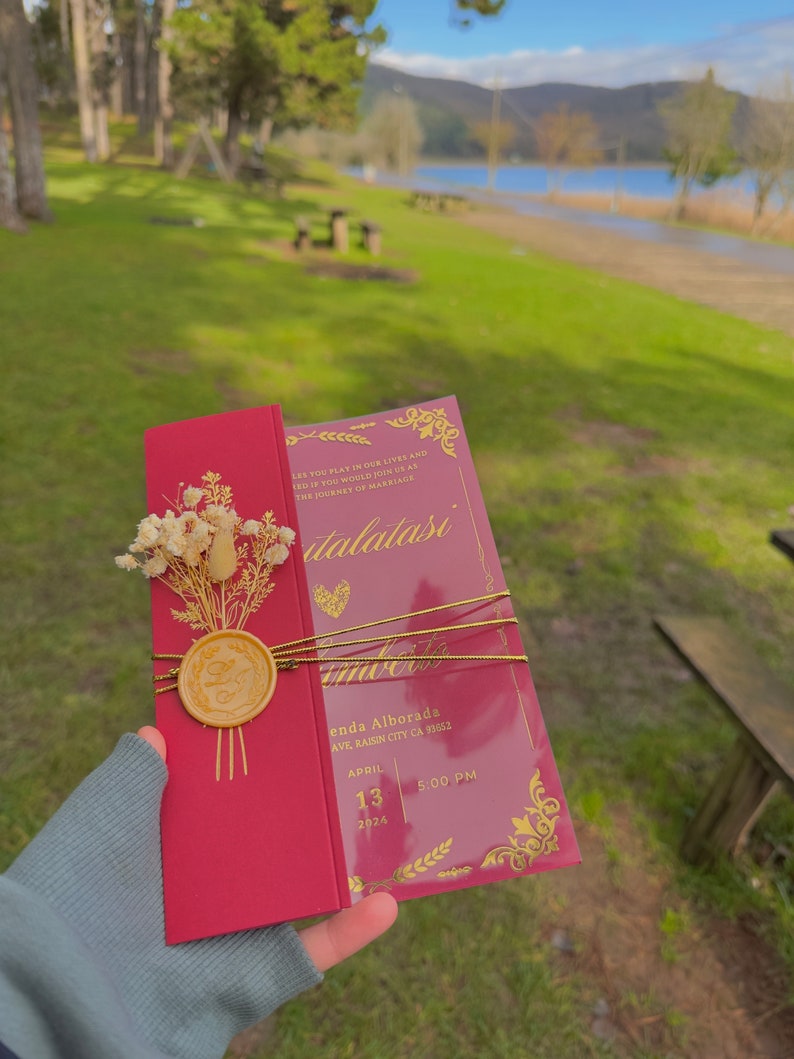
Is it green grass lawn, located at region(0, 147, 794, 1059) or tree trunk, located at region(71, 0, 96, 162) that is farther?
tree trunk, located at region(71, 0, 96, 162)

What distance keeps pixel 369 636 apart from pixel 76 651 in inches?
112

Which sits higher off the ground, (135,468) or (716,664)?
(716,664)

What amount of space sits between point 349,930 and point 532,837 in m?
0.40

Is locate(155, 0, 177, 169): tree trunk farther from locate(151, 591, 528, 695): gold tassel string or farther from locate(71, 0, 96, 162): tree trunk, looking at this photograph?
locate(151, 591, 528, 695): gold tassel string

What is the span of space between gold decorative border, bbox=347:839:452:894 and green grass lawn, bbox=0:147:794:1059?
143cm

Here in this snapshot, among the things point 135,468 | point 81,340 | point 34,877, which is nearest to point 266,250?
point 81,340

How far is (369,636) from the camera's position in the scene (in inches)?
53.0

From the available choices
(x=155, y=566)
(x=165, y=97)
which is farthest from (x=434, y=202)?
(x=155, y=566)

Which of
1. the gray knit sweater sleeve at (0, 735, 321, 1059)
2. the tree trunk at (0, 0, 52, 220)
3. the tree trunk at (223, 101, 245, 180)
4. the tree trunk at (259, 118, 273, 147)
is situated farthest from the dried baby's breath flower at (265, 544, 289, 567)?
the tree trunk at (259, 118, 273, 147)

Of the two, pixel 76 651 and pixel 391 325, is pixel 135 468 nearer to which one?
pixel 76 651

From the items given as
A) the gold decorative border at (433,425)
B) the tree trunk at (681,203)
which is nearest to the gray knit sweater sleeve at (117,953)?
the gold decorative border at (433,425)

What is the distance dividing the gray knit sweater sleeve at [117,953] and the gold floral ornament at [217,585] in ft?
0.49

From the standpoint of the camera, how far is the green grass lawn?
7.91ft

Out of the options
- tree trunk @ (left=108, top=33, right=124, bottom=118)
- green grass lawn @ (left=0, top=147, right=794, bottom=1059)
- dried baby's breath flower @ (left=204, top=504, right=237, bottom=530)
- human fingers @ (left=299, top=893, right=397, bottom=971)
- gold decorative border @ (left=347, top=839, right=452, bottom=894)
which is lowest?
green grass lawn @ (left=0, top=147, right=794, bottom=1059)
